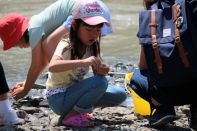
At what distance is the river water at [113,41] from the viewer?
22.0 feet

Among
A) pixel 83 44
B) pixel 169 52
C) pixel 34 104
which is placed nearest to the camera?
pixel 169 52

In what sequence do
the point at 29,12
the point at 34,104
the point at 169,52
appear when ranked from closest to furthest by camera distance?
the point at 169,52 < the point at 34,104 < the point at 29,12

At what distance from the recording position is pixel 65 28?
4164 mm

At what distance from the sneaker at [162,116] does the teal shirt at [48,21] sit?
1.02 metres

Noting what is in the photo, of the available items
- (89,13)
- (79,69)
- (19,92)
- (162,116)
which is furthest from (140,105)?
(19,92)

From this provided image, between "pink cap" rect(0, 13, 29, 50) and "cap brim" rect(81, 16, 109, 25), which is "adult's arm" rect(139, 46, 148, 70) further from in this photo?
"pink cap" rect(0, 13, 29, 50)

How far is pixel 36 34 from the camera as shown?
13.7ft

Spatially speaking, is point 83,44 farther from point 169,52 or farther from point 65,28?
point 169,52

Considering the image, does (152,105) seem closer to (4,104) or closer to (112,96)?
(112,96)

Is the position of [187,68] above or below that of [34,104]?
above

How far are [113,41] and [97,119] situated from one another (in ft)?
13.7

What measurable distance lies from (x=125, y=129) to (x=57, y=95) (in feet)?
1.74

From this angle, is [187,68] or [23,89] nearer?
[187,68]

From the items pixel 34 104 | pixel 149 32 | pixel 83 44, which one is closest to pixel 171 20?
pixel 149 32
